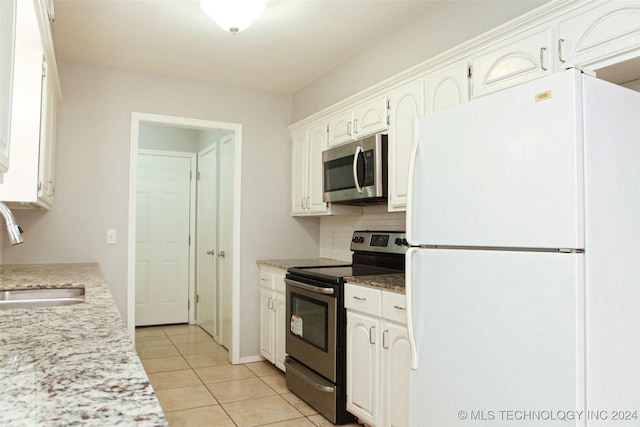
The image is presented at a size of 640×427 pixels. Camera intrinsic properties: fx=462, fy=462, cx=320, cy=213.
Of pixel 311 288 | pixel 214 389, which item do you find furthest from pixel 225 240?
pixel 311 288

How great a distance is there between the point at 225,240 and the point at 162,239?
1344 mm

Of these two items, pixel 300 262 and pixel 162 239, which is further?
pixel 162 239

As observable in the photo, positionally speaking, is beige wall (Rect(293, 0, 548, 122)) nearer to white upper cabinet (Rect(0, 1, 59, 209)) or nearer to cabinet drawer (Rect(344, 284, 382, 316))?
cabinet drawer (Rect(344, 284, 382, 316))

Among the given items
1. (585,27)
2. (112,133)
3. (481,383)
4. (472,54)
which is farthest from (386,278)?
(112,133)

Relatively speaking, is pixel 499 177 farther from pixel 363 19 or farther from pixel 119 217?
pixel 119 217

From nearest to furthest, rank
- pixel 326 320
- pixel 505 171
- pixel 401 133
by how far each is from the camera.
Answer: pixel 505 171 < pixel 401 133 < pixel 326 320

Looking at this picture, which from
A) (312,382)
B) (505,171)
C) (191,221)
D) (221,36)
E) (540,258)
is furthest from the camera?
(191,221)

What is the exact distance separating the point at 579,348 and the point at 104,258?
3332 millimetres

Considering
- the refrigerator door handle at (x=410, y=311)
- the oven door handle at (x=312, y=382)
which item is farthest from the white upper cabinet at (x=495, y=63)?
the oven door handle at (x=312, y=382)

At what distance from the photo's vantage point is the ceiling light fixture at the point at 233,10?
241cm

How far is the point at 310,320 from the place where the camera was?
306cm

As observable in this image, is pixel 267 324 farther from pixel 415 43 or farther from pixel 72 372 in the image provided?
pixel 72 372

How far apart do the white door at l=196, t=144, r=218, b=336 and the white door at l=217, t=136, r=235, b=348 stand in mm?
213

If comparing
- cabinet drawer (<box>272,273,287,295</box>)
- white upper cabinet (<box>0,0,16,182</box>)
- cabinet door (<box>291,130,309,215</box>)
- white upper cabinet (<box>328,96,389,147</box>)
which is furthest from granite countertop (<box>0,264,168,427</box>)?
cabinet door (<box>291,130,309,215</box>)
